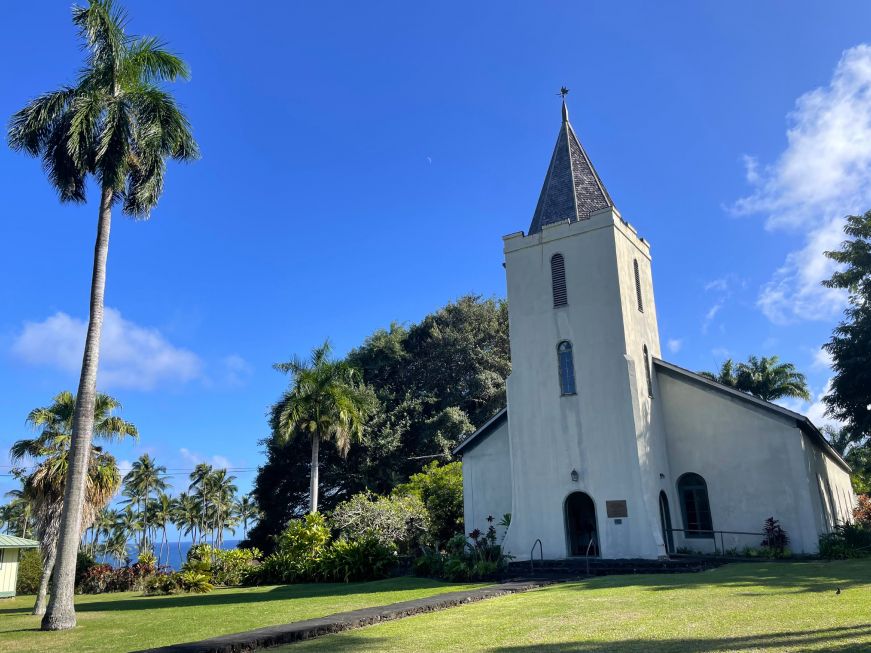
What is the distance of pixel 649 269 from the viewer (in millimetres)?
26109

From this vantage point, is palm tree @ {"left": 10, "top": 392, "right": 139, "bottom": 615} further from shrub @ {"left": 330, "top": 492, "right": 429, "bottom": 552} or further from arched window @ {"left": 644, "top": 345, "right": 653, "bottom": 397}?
arched window @ {"left": 644, "top": 345, "right": 653, "bottom": 397}

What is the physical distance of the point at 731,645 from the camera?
23.8ft

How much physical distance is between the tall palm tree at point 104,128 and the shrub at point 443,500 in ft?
58.9

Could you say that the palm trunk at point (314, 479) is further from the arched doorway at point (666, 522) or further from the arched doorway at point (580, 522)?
the arched doorway at point (666, 522)

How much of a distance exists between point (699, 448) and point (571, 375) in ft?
16.8

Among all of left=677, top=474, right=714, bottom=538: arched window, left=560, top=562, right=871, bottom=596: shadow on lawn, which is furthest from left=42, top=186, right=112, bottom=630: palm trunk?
left=677, top=474, right=714, bottom=538: arched window

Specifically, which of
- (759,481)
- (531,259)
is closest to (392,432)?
(531,259)

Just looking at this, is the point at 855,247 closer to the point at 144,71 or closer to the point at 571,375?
the point at 571,375

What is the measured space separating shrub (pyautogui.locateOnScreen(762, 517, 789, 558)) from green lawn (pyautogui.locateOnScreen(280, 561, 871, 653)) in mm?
5943

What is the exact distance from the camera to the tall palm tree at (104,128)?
15312 millimetres

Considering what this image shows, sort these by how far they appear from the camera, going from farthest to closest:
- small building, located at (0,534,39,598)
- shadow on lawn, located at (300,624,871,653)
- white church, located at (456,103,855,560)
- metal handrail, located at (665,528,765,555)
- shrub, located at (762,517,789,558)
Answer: small building, located at (0,534,39,598) → metal handrail, located at (665,528,765,555) → white church, located at (456,103,855,560) → shrub, located at (762,517,789,558) → shadow on lawn, located at (300,624,871,653)

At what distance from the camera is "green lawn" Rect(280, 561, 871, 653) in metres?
7.56

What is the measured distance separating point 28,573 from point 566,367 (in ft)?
86.7

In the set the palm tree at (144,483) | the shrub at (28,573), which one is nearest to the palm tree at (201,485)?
the palm tree at (144,483)
